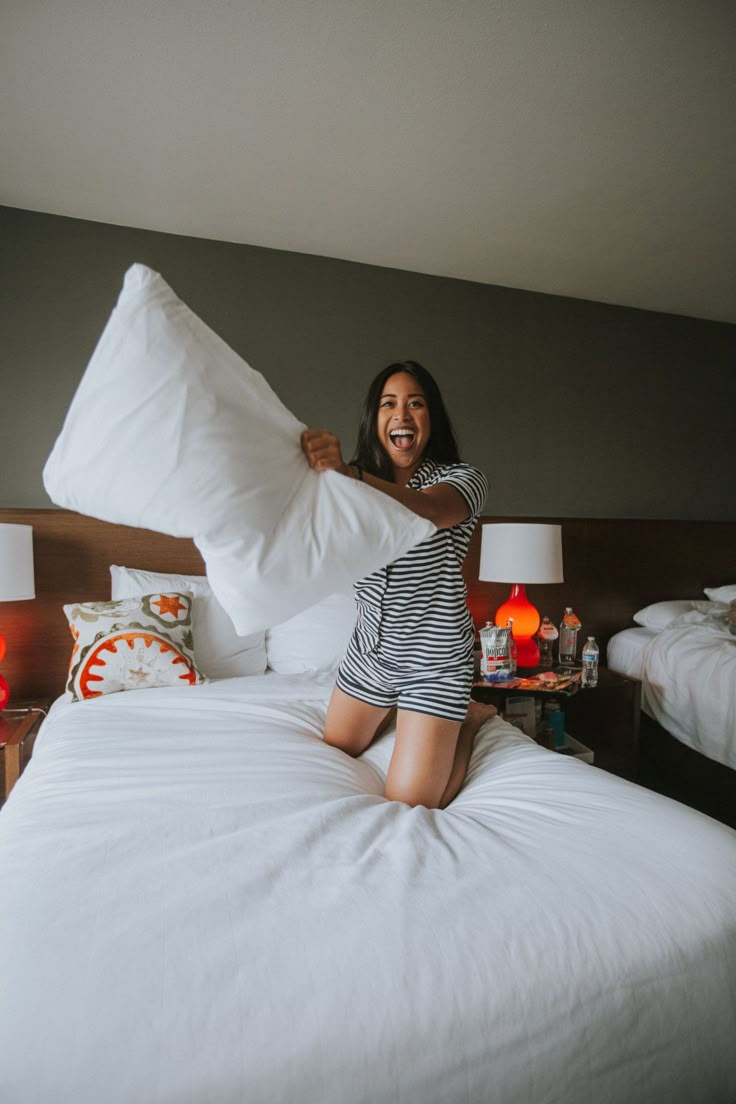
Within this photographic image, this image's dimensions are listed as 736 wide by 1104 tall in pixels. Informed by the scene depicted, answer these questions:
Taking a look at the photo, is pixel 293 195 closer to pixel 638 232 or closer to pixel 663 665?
pixel 638 232

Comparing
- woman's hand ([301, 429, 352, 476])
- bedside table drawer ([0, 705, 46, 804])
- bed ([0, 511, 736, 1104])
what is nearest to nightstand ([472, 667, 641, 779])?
bed ([0, 511, 736, 1104])

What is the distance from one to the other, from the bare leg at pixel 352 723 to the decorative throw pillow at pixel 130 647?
640 millimetres

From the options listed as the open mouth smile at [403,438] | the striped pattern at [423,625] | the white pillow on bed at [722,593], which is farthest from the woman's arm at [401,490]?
the white pillow on bed at [722,593]

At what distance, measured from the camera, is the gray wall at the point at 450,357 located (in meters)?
2.32

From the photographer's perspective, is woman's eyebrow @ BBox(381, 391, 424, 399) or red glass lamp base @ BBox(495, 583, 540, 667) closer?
woman's eyebrow @ BBox(381, 391, 424, 399)

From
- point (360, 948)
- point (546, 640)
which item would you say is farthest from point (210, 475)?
point (546, 640)

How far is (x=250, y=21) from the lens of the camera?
1458mm

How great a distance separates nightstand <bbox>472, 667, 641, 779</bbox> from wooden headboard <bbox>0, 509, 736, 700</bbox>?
1.60 ft

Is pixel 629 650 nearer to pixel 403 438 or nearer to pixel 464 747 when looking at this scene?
pixel 464 747

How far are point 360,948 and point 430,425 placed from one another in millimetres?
1192

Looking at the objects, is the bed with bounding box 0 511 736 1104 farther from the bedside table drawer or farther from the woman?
the bedside table drawer

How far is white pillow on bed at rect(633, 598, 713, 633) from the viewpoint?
9.67 ft

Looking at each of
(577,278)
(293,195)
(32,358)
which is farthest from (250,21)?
(577,278)

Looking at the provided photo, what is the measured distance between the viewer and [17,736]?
71.7 inches
